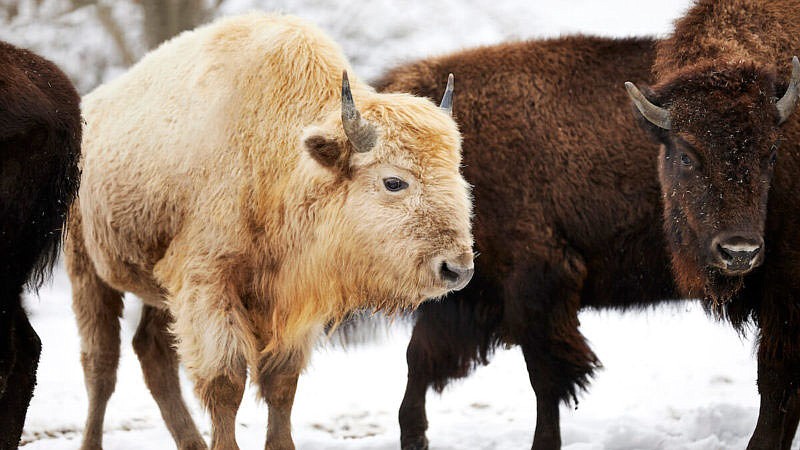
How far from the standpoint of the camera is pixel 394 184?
4.64 metres

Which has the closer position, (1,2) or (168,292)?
(168,292)

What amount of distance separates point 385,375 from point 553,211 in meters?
3.34

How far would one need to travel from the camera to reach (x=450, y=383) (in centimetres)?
654

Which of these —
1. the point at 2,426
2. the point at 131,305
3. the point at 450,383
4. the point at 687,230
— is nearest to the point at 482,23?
the point at 131,305

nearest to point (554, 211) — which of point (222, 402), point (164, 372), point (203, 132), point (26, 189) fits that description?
point (203, 132)

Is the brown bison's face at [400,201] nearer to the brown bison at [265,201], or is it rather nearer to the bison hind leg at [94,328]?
the brown bison at [265,201]

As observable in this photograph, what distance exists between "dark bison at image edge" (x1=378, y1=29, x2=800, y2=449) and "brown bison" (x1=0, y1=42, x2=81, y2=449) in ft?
8.01

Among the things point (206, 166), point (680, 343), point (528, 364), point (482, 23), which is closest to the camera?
point (206, 166)

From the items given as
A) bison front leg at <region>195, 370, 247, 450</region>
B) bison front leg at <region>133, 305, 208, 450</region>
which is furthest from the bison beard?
bison front leg at <region>133, 305, 208, 450</region>

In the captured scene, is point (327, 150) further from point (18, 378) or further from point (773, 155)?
point (773, 155)

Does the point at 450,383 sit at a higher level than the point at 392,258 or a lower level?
lower

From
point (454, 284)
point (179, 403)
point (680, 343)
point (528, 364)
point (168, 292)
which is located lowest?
point (680, 343)

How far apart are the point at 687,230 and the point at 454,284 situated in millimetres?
1391

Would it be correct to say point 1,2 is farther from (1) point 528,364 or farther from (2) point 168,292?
(1) point 528,364
